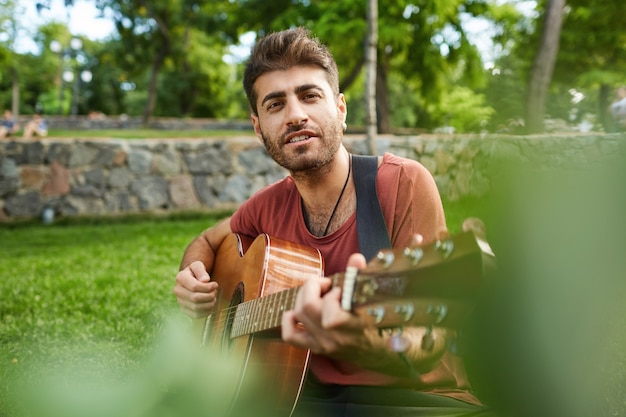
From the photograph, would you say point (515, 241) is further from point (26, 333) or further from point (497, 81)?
point (26, 333)

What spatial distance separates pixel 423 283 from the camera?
1.13 metres

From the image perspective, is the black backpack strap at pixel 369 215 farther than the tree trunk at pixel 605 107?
Yes

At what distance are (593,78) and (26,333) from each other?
389 cm

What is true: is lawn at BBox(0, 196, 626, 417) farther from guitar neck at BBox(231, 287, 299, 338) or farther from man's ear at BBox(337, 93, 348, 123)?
man's ear at BBox(337, 93, 348, 123)

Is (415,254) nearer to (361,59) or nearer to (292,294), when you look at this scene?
(292,294)

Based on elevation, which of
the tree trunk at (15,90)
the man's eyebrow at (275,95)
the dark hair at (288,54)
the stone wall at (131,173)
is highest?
the tree trunk at (15,90)

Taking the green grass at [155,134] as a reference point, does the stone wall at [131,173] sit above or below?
below

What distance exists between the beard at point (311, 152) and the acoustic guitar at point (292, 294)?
27cm

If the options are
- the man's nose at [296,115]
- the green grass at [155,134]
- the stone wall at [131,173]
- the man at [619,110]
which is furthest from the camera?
the green grass at [155,134]

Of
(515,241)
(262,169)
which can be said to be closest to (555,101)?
(515,241)

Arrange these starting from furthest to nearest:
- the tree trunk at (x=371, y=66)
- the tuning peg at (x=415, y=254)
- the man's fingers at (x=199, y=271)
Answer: the tree trunk at (x=371, y=66)
the man's fingers at (x=199, y=271)
the tuning peg at (x=415, y=254)

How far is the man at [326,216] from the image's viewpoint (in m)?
1.47

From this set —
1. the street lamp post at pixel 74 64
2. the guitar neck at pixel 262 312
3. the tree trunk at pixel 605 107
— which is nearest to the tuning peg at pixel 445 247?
the tree trunk at pixel 605 107

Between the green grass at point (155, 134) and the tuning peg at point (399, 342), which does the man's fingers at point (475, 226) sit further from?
the green grass at point (155, 134)
